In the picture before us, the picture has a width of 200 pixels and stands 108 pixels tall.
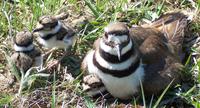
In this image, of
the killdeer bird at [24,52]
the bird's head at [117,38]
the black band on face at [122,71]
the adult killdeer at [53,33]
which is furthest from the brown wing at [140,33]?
the killdeer bird at [24,52]

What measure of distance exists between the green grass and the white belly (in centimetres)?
27

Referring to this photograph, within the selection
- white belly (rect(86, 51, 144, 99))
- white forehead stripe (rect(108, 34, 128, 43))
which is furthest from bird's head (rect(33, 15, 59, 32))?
white forehead stripe (rect(108, 34, 128, 43))

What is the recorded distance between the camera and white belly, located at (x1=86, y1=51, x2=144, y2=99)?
542cm

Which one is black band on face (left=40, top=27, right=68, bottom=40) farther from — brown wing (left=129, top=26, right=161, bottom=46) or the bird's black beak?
the bird's black beak

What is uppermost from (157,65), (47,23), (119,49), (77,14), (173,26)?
(47,23)

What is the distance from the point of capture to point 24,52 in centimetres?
575

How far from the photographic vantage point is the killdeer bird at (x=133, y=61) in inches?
207

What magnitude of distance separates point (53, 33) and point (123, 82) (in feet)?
3.08

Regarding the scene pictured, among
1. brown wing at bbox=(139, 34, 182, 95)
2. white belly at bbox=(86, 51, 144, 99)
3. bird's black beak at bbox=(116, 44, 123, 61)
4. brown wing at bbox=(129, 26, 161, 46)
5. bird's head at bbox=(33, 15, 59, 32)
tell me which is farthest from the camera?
bird's head at bbox=(33, 15, 59, 32)

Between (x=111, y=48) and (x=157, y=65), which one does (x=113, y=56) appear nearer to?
(x=111, y=48)

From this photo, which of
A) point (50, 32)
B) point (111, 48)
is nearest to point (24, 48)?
point (50, 32)

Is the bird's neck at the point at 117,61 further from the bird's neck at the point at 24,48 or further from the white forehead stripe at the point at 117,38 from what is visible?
the bird's neck at the point at 24,48

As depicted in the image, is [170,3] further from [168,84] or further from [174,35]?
[168,84]

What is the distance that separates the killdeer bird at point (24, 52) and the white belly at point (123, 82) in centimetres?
61
